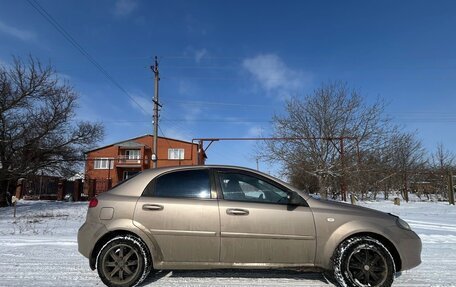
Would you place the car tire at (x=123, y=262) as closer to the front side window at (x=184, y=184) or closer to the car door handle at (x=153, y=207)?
the car door handle at (x=153, y=207)

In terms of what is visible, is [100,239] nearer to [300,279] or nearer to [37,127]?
[300,279]

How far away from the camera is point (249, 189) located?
16.1 ft

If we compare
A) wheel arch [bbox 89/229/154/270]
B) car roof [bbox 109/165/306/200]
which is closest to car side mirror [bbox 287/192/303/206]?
car roof [bbox 109/165/306/200]

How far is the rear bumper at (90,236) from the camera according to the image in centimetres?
466

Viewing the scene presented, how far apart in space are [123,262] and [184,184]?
127cm

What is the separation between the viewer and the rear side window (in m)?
4.83

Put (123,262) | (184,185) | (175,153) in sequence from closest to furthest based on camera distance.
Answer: (123,262)
(184,185)
(175,153)

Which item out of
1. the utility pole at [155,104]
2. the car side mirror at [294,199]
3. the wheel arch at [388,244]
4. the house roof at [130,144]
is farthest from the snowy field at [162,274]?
the house roof at [130,144]

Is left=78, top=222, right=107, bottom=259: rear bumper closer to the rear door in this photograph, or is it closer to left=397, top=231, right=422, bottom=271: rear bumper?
the rear door

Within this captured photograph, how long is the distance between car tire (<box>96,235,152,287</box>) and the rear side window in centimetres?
73

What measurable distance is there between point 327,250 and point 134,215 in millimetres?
2546

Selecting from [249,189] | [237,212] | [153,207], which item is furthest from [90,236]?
[249,189]

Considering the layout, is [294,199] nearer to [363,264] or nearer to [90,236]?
[363,264]

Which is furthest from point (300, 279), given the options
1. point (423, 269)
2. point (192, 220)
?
point (423, 269)
